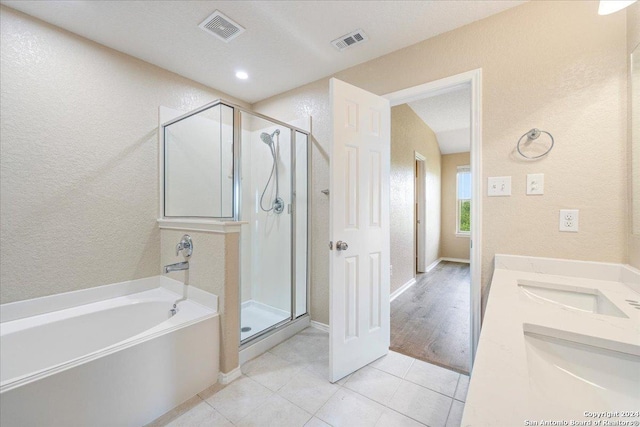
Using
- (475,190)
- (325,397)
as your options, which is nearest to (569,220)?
(475,190)

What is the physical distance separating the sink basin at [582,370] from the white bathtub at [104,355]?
67.4 inches

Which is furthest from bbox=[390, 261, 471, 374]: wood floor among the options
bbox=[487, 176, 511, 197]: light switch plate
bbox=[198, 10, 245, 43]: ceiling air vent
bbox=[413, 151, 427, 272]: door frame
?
bbox=[198, 10, 245, 43]: ceiling air vent

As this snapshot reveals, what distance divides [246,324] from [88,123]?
2.10 meters

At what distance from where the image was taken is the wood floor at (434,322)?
6.68 feet

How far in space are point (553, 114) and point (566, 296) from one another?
101cm

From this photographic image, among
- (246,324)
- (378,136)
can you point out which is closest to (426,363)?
(246,324)

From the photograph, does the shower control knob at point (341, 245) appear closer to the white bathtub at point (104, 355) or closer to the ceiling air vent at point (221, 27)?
the white bathtub at point (104, 355)

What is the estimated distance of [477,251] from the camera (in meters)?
1.69

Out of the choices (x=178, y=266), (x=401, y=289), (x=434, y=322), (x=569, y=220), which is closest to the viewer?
(x=569, y=220)

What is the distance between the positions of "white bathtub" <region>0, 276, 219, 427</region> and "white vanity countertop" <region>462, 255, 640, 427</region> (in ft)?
5.30

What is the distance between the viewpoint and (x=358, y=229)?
1.85 meters

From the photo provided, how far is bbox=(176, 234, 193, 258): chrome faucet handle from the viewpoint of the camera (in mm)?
1982

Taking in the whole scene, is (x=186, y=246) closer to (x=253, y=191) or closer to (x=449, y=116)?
(x=253, y=191)

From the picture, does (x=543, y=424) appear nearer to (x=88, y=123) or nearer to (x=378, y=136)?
(x=378, y=136)
